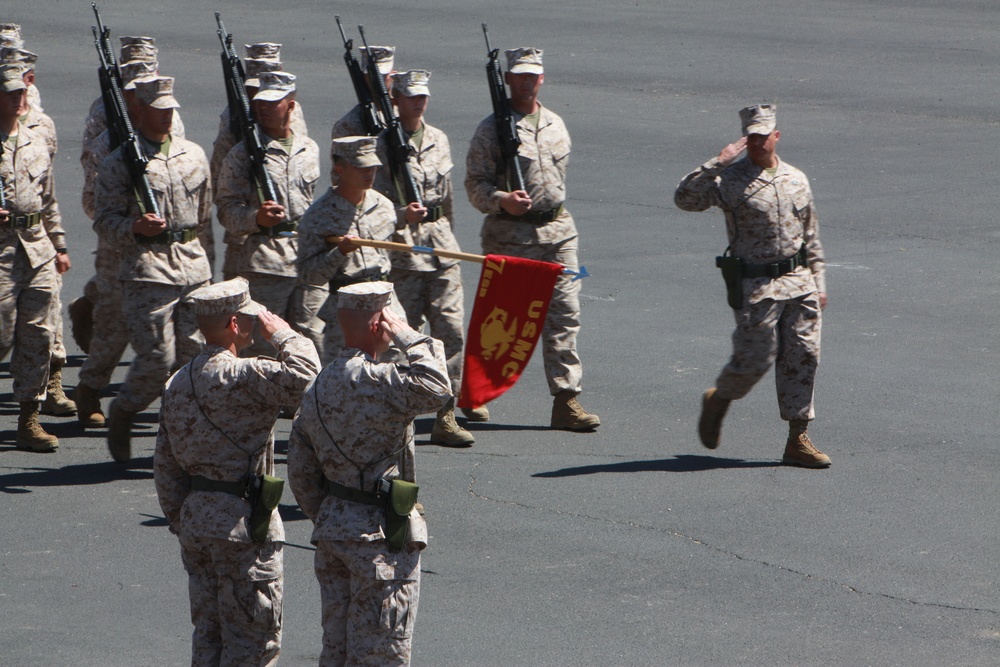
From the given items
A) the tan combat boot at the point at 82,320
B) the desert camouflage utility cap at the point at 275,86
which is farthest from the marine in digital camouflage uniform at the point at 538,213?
the tan combat boot at the point at 82,320

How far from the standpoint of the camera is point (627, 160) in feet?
54.6

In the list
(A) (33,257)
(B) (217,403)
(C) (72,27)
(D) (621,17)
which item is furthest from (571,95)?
(B) (217,403)

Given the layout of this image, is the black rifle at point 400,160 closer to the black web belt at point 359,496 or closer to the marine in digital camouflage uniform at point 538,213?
the marine in digital camouflage uniform at point 538,213

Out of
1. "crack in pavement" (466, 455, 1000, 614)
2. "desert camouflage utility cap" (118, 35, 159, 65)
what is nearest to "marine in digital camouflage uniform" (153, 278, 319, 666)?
"crack in pavement" (466, 455, 1000, 614)

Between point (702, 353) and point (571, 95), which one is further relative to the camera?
point (571, 95)

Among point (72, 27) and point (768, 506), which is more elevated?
point (72, 27)

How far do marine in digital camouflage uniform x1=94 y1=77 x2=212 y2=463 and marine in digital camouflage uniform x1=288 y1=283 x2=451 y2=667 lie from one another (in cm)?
327

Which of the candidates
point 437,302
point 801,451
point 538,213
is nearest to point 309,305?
point 437,302

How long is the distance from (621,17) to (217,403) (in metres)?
20.6

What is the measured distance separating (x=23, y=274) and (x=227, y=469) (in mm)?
3775

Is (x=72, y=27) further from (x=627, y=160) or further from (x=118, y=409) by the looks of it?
(x=118, y=409)

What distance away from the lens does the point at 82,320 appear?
10414 millimetres

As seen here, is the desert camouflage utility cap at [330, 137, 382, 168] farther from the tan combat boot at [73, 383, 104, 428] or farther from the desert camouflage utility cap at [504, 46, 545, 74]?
the tan combat boot at [73, 383, 104, 428]

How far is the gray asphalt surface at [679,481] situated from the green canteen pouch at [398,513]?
3.33 ft
